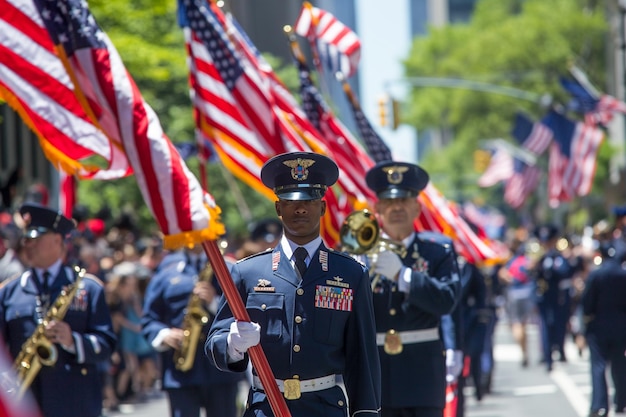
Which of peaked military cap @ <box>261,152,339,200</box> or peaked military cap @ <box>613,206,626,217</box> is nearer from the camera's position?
peaked military cap @ <box>261,152,339,200</box>

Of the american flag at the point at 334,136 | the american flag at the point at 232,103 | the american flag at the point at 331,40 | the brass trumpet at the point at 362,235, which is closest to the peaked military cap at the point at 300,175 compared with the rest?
the brass trumpet at the point at 362,235

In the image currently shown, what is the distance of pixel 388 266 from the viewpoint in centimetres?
809

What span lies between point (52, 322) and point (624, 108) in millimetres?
22511

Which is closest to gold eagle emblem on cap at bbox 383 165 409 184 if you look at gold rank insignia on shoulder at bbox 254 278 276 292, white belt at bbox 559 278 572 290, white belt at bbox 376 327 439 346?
white belt at bbox 376 327 439 346

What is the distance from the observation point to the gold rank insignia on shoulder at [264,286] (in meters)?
6.05

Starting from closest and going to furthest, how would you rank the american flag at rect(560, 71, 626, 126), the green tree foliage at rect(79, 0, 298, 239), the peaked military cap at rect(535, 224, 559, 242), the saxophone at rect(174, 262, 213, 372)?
the saxophone at rect(174, 262, 213, 372) → the green tree foliage at rect(79, 0, 298, 239) → the peaked military cap at rect(535, 224, 559, 242) → the american flag at rect(560, 71, 626, 126)

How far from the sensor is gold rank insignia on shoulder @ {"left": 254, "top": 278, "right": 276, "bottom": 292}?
605 cm

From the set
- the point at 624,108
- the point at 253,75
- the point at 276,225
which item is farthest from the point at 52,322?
the point at 624,108

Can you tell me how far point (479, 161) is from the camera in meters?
62.1

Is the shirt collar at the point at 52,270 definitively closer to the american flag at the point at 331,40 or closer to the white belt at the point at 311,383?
the white belt at the point at 311,383

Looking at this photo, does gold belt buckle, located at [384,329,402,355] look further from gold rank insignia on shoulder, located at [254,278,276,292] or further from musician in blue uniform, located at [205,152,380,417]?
gold rank insignia on shoulder, located at [254,278,276,292]

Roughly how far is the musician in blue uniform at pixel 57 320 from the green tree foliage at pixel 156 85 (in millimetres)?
9097

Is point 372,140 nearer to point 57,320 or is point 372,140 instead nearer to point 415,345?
point 415,345

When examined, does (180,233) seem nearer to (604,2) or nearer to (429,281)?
(429,281)
